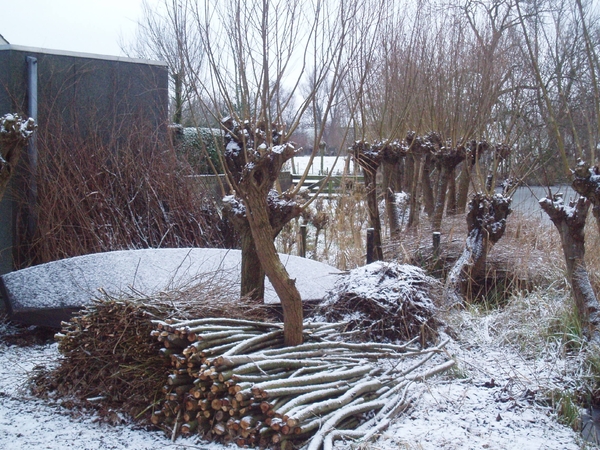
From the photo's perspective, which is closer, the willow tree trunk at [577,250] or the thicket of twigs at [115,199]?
the willow tree trunk at [577,250]

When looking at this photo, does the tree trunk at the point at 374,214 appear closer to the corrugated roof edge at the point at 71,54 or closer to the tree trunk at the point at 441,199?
the tree trunk at the point at 441,199

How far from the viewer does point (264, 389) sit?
2.89 meters

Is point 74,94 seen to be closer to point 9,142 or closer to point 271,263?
point 9,142

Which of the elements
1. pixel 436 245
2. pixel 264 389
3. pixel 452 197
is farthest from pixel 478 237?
pixel 264 389

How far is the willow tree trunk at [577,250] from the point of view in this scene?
13.0 ft

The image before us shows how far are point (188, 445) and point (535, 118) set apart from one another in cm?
648

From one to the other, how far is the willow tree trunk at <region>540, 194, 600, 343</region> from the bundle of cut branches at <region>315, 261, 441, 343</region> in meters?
1.00

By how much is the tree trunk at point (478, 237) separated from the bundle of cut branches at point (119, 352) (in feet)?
8.99

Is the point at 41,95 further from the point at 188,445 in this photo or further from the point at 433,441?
the point at 433,441

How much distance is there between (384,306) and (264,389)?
167 cm

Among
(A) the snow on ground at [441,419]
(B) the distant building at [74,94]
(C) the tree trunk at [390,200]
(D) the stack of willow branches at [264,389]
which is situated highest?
(B) the distant building at [74,94]

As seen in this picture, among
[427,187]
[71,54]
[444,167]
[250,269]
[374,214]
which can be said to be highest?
[71,54]

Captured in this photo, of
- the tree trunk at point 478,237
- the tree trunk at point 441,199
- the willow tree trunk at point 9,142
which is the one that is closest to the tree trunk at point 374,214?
the tree trunk at point 441,199

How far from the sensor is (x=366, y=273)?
4703 millimetres
